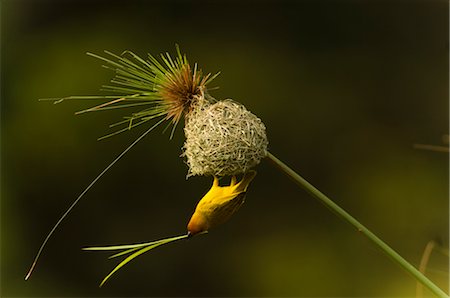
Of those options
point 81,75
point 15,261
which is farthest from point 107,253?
point 81,75

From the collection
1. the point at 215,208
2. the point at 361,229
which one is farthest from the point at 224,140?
the point at 361,229

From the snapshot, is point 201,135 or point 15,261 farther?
point 15,261

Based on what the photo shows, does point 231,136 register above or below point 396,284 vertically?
above

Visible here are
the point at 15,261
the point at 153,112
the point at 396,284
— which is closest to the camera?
the point at 153,112

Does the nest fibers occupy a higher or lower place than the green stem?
higher

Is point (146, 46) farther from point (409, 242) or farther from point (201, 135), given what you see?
point (201, 135)

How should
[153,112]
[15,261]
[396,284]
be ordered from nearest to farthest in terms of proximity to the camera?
[153,112] → [396,284] → [15,261]

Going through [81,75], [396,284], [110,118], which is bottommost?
[396,284]

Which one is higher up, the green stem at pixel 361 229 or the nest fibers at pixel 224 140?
the nest fibers at pixel 224 140
